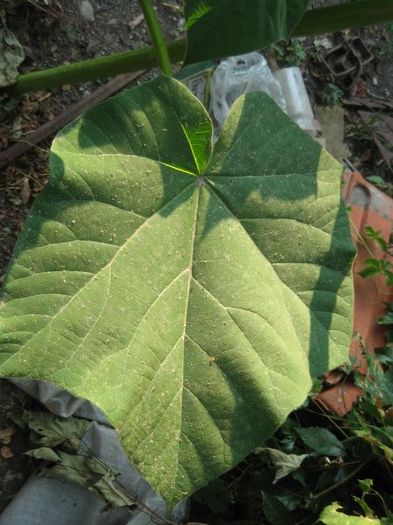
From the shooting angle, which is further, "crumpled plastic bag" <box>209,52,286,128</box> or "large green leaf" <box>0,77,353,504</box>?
"crumpled plastic bag" <box>209,52,286,128</box>

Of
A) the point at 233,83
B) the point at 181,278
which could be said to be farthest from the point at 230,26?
the point at 233,83

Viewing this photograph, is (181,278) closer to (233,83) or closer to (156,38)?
(156,38)

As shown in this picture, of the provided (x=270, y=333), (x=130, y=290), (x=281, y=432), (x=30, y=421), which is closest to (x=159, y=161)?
(x=130, y=290)

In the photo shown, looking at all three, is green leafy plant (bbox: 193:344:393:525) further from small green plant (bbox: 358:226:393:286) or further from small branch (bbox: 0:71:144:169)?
small branch (bbox: 0:71:144:169)

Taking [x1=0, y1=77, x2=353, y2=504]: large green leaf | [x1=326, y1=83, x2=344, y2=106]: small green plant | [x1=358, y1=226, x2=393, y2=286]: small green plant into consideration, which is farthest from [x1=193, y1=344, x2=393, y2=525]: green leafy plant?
[x1=326, y1=83, x2=344, y2=106]: small green plant

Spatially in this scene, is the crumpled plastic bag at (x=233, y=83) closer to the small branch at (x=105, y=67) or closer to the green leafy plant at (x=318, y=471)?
the small branch at (x=105, y=67)

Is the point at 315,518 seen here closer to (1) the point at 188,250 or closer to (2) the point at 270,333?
(2) the point at 270,333
